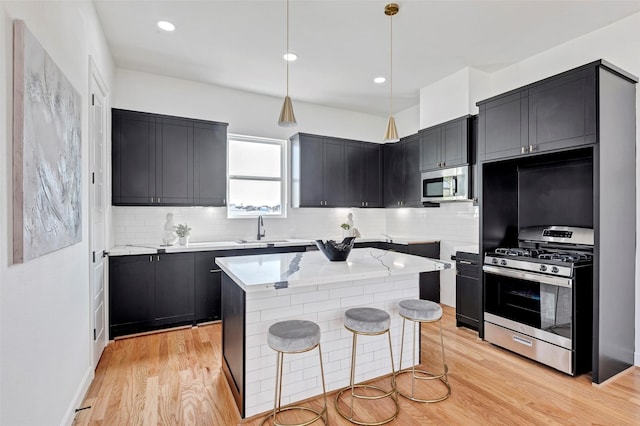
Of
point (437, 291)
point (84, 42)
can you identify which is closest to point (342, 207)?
point (437, 291)

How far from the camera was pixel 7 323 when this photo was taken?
1.29m

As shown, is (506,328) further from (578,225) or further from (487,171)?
(487,171)

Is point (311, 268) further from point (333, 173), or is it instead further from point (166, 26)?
point (333, 173)

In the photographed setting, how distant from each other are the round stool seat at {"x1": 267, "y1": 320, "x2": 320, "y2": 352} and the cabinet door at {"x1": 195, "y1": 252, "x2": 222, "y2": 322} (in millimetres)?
2170

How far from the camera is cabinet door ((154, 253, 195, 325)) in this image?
3.72 metres

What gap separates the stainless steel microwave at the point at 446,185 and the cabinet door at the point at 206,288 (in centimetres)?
301

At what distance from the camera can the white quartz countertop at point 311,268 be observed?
6.39 ft

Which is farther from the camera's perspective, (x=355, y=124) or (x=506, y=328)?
(x=355, y=124)

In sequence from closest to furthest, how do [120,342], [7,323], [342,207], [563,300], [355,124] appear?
[7,323]
[563,300]
[120,342]
[342,207]
[355,124]

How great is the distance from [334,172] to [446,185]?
1762mm

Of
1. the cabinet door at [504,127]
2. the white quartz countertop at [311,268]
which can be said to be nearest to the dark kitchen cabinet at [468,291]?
the cabinet door at [504,127]

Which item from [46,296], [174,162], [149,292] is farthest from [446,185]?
[46,296]

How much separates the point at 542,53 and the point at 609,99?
1362 mm

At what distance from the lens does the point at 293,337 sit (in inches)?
75.6
